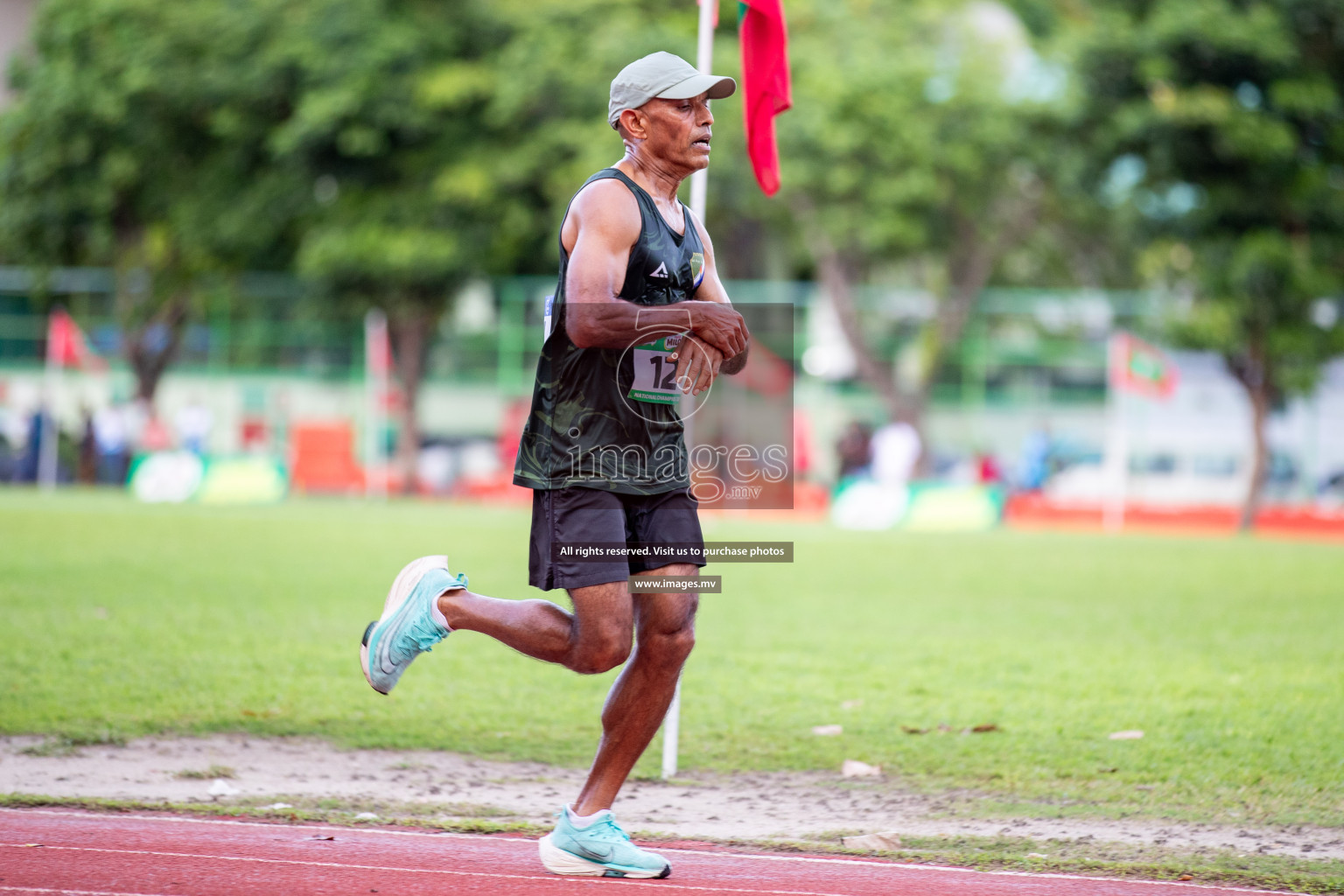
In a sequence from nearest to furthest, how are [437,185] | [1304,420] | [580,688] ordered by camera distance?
[580,688] → [1304,420] → [437,185]

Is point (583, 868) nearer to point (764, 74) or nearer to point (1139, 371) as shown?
point (764, 74)

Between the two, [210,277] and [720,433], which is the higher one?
[210,277]

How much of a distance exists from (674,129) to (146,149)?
31639 mm

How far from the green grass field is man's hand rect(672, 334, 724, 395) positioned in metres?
2.24

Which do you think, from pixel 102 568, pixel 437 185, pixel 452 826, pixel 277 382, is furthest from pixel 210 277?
pixel 452 826

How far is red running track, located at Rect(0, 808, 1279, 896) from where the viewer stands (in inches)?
167

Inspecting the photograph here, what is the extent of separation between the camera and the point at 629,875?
14.6 ft

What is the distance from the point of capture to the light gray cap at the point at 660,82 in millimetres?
4527

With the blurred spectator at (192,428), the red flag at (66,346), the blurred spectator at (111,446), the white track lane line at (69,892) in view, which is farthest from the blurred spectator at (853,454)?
the white track lane line at (69,892)

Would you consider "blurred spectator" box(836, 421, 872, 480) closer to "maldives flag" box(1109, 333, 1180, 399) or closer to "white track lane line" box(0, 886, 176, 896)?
"maldives flag" box(1109, 333, 1180, 399)

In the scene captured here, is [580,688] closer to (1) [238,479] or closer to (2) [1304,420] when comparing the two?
(1) [238,479]

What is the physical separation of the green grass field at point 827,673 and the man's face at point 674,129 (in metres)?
2.75

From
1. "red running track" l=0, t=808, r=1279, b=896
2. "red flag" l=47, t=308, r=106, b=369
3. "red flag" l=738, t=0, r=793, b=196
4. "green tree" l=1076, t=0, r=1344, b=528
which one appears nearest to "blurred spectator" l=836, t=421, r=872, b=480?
"green tree" l=1076, t=0, r=1344, b=528

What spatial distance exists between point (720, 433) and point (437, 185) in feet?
27.1
